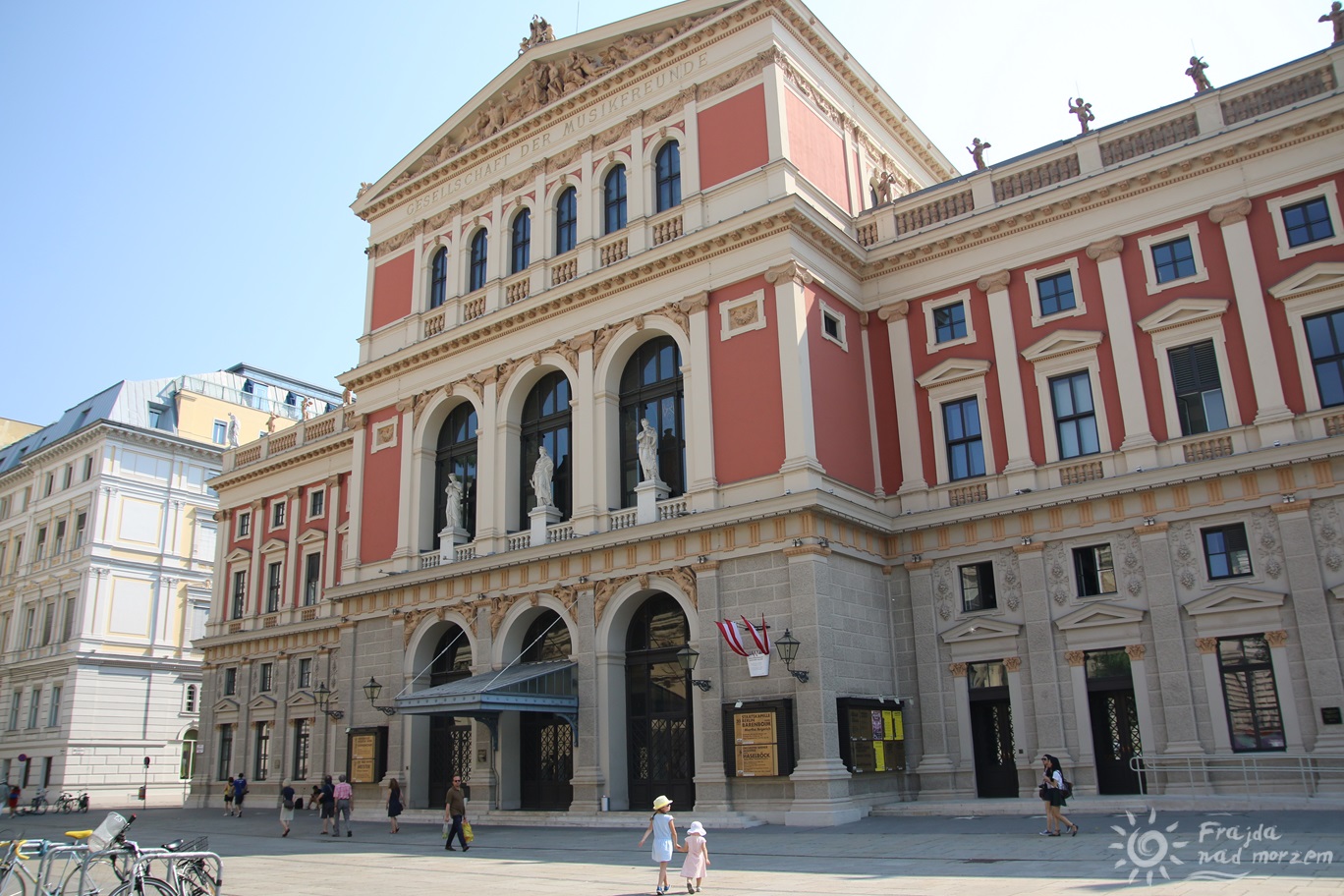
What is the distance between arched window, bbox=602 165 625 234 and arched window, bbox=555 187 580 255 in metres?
1.03

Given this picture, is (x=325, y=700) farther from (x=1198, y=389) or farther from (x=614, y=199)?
(x=1198, y=389)

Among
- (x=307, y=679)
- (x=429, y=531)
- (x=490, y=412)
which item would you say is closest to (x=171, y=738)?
(x=307, y=679)

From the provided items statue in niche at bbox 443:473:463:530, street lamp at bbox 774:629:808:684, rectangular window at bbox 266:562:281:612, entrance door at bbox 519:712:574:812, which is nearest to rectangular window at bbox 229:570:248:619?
rectangular window at bbox 266:562:281:612

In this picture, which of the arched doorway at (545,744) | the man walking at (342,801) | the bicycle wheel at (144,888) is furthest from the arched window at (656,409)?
the bicycle wheel at (144,888)

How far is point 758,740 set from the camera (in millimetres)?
25312

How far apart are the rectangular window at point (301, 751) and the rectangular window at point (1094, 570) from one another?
99.4ft

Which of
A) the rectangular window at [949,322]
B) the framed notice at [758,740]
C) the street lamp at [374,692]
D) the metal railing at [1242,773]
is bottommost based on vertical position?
the metal railing at [1242,773]

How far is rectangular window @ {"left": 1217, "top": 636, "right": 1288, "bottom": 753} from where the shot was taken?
2303 cm

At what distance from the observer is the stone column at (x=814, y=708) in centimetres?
2412

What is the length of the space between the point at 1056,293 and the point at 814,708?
12.9 metres

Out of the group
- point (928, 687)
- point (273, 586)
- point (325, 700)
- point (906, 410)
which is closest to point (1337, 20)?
point (906, 410)

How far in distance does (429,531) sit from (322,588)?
36.3ft

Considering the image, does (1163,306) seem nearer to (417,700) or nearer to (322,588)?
(417,700)

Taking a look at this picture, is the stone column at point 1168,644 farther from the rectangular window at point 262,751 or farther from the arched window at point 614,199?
the rectangular window at point 262,751
